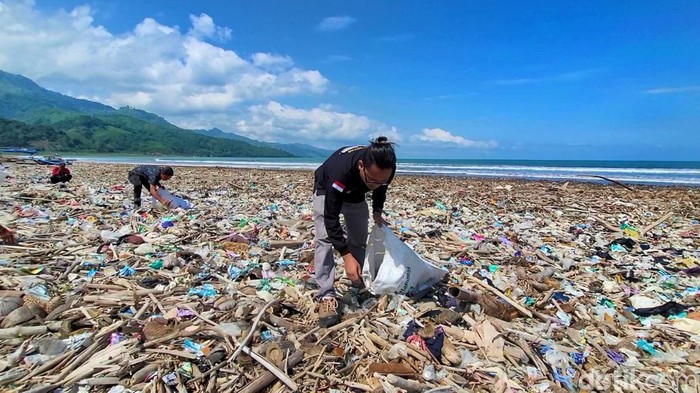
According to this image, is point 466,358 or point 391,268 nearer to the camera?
point 466,358

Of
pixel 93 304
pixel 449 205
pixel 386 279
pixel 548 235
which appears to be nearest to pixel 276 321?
pixel 386 279

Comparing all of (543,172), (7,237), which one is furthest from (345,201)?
(543,172)

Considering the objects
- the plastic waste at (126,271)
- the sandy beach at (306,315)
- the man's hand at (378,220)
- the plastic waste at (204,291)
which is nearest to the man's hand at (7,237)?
the sandy beach at (306,315)

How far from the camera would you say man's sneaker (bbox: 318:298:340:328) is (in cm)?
352

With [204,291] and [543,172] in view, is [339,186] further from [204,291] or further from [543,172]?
[543,172]

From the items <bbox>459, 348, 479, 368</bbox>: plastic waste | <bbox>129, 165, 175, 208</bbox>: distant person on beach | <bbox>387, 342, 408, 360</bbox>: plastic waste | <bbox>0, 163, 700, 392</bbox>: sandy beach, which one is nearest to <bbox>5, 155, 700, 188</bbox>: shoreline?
<bbox>0, 163, 700, 392</bbox>: sandy beach

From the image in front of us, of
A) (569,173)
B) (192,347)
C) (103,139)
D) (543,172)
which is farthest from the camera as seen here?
(103,139)

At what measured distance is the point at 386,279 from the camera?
4.05 metres

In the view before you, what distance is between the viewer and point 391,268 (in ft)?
13.4

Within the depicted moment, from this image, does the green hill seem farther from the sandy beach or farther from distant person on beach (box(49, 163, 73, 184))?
the sandy beach

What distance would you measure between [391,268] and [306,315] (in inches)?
39.4

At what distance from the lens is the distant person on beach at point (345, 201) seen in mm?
3332

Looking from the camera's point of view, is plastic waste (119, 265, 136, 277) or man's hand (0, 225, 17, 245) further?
man's hand (0, 225, 17, 245)

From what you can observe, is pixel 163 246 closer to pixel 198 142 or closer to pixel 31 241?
pixel 31 241
